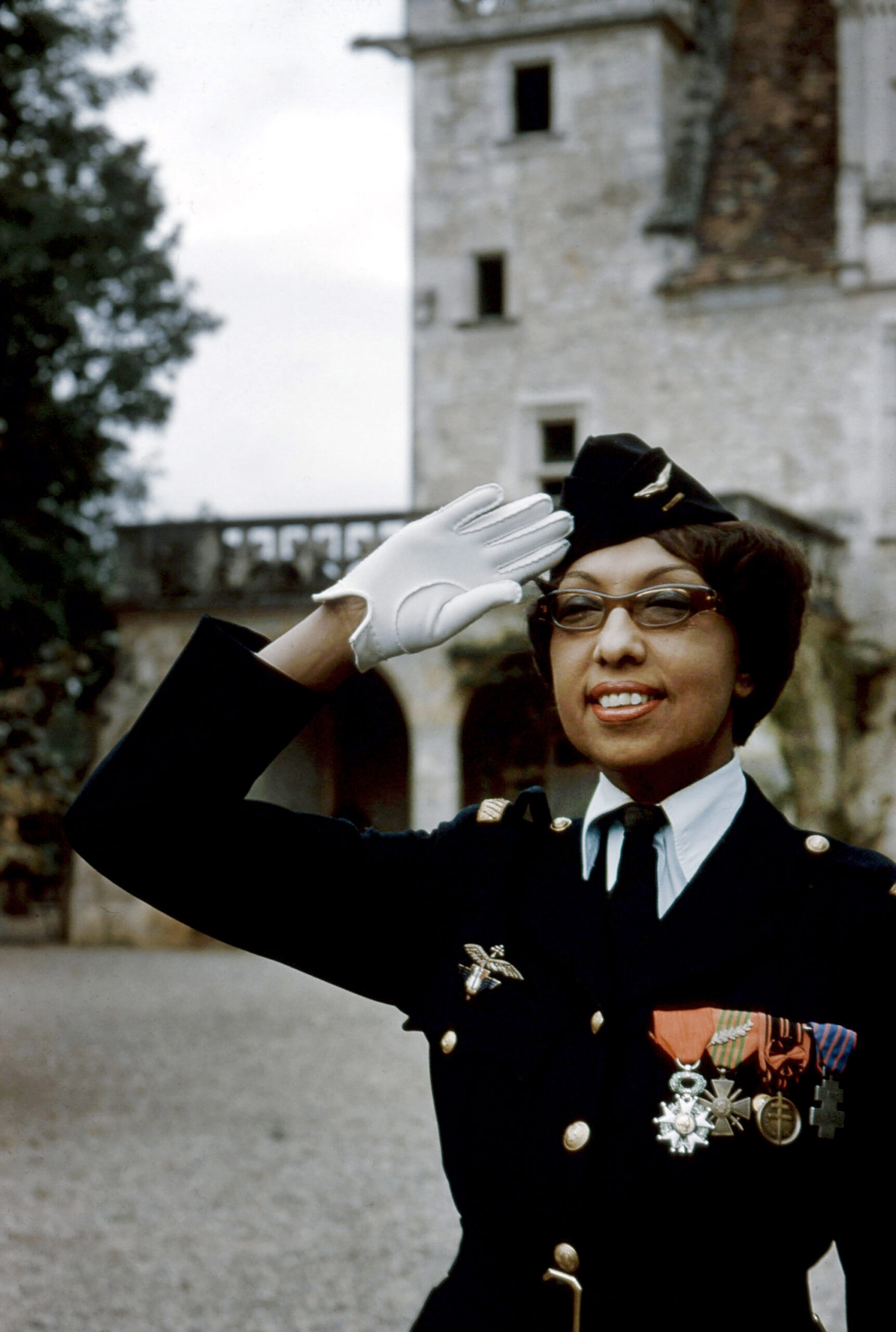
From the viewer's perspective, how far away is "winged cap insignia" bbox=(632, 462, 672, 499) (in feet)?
7.66

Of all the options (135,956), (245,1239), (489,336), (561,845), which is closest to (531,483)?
(489,336)

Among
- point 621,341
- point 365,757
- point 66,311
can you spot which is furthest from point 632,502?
point 621,341

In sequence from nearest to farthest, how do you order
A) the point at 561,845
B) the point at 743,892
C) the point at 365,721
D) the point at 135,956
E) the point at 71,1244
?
the point at 743,892
the point at 561,845
the point at 71,1244
the point at 135,956
the point at 365,721

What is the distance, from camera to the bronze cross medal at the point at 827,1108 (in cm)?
212

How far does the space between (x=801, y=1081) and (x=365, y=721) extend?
59.9 feet

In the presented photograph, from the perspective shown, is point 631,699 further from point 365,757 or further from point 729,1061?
point 365,757

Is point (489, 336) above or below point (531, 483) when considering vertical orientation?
above

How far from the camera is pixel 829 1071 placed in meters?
2.13

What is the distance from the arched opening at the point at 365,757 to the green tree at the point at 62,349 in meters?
2.69

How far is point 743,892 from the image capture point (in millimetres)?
2260

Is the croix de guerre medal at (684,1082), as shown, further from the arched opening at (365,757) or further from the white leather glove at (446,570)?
the arched opening at (365,757)

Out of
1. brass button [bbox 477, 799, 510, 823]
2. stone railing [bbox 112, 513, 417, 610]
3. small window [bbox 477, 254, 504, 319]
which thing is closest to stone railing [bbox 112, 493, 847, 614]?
stone railing [bbox 112, 513, 417, 610]

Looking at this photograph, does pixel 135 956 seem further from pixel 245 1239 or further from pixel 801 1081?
pixel 801 1081

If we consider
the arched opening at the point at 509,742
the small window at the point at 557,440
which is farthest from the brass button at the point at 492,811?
the small window at the point at 557,440
